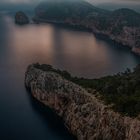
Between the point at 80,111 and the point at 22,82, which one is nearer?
the point at 80,111

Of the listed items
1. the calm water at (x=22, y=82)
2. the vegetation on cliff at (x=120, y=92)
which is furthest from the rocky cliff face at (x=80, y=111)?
the calm water at (x=22, y=82)

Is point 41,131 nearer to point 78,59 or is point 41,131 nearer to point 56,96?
point 56,96

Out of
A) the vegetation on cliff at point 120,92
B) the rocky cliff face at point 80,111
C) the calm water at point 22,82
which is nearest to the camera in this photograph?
the rocky cliff face at point 80,111

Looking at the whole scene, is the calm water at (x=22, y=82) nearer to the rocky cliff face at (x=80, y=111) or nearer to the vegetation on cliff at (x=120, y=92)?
the rocky cliff face at (x=80, y=111)

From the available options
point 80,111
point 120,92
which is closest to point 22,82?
point 80,111

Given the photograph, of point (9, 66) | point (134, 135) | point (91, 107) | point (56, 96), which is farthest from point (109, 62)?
point (134, 135)

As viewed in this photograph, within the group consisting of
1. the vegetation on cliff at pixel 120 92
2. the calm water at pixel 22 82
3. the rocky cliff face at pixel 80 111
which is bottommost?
the calm water at pixel 22 82

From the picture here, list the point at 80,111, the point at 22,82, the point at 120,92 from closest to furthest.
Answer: the point at 80,111 → the point at 120,92 → the point at 22,82

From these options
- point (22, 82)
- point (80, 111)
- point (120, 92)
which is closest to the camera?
point (80, 111)

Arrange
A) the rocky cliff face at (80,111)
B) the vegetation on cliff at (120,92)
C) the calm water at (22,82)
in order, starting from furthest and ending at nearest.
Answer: the calm water at (22,82) → the vegetation on cliff at (120,92) → the rocky cliff face at (80,111)

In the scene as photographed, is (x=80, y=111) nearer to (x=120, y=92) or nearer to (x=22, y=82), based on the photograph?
(x=120, y=92)
